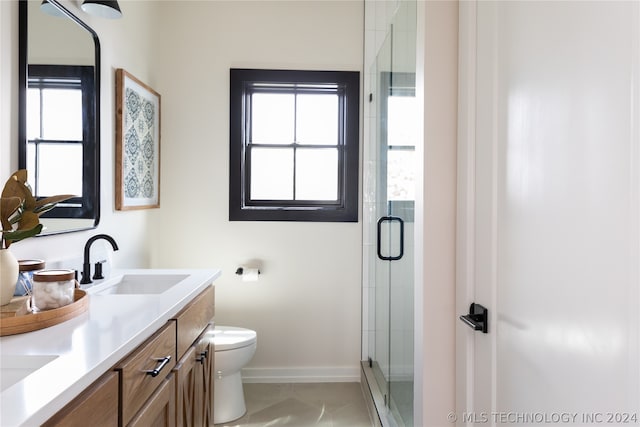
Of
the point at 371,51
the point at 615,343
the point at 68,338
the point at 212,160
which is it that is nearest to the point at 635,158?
the point at 615,343

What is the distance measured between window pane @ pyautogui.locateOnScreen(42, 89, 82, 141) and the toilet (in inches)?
45.1

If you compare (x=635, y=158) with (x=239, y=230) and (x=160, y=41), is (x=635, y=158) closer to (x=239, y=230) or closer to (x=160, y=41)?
(x=239, y=230)

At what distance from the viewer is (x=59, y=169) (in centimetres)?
155

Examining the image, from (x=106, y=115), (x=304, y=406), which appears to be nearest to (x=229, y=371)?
(x=304, y=406)

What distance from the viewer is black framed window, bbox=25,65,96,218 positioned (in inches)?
55.0

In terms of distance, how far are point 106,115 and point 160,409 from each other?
4.62ft

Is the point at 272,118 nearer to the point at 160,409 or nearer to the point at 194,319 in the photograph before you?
the point at 194,319

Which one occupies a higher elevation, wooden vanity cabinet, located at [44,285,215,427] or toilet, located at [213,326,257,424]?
wooden vanity cabinet, located at [44,285,215,427]

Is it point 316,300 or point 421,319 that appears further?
Answer: point 316,300

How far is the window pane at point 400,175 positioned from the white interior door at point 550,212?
431 millimetres

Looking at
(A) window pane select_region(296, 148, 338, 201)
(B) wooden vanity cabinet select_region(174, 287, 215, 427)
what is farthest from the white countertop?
(A) window pane select_region(296, 148, 338, 201)

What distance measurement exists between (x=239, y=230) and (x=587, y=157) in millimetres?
2225

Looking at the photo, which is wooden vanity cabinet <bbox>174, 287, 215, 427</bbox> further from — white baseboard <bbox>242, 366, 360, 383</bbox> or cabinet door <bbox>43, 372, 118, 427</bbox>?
white baseboard <bbox>242, 366, 360, 383</bbox>

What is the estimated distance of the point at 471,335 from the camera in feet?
3.92
